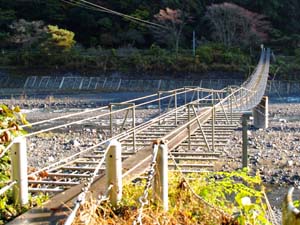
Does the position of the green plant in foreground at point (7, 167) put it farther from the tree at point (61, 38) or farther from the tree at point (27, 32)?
the tree at point (27, 32)

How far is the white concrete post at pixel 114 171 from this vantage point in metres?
2.77

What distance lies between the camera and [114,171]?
2799 mm

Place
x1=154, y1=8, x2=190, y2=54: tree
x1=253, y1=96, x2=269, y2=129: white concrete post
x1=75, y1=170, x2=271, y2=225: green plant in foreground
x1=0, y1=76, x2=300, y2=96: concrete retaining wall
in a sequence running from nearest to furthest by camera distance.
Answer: x1=75, y1=170, x2=271, y2=225: green plant in foreground
x1=253, y1=96, x2=269, y2=129: white concrete post
x1=0, y1=76, x2=300, y2=96: concrete retaining wall
x1=154, y1=8, x2=190, y2=54: tree

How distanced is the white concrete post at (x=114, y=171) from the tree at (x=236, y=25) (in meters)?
29.7

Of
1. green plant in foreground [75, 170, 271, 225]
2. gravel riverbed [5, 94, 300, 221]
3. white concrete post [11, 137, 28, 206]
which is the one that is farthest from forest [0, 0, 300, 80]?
white concrete post [11, 137, 28, 206]

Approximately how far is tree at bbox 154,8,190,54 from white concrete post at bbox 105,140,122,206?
97.9ft

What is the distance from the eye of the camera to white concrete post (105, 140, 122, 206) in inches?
109

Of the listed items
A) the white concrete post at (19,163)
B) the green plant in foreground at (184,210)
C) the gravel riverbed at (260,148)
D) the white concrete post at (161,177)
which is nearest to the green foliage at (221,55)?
the gravel riverbed at (260,148)

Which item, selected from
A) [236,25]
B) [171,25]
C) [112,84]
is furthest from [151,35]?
[236,25]

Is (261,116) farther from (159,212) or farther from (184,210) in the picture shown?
(159,212)

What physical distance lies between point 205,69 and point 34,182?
27.8 metres

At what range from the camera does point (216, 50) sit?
31766 mm

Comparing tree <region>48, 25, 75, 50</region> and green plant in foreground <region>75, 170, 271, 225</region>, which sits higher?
tree <region>48, 25, 75, 50</region>

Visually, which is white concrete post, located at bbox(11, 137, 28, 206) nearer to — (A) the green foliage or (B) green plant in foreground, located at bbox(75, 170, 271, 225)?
(B) green plant in foreground, located at bbox(75, 170, 271, 225)
